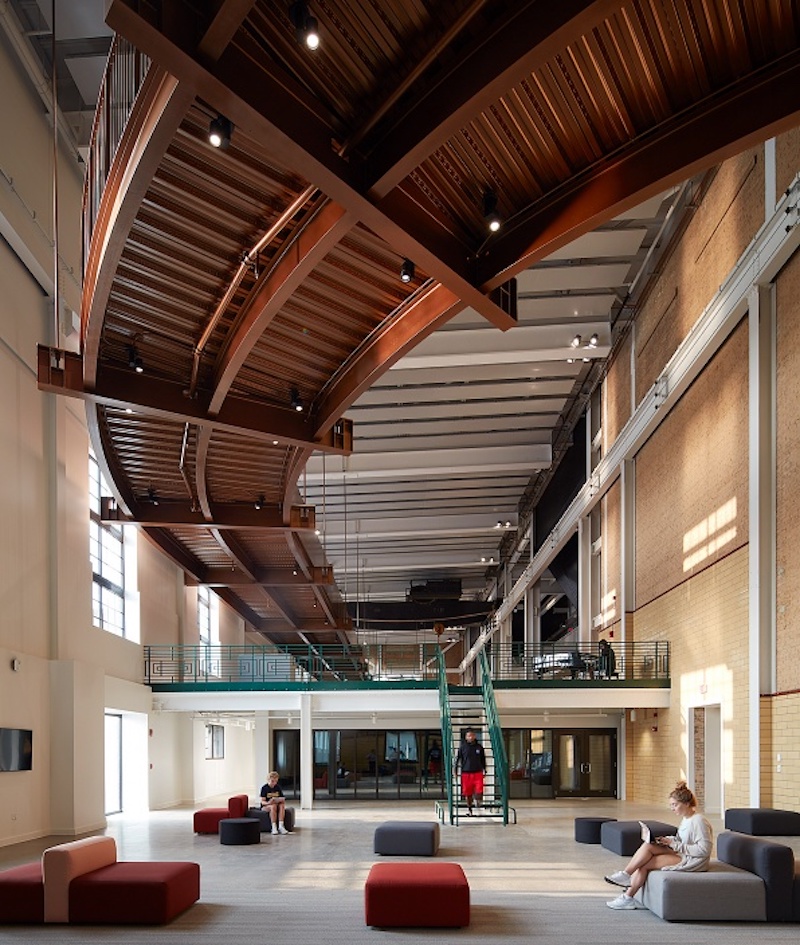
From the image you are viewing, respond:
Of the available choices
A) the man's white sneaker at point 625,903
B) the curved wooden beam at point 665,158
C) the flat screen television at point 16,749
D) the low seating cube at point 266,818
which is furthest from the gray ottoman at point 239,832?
the curved wooden beam at point 665,158

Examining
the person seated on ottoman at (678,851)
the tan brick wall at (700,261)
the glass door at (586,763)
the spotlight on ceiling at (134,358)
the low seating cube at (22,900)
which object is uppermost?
the tan brick wall at (700,261)

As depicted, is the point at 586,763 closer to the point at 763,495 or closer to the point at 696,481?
the point at 696,481

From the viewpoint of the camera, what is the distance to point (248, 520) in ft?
66.7

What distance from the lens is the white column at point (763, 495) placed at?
51.2ft

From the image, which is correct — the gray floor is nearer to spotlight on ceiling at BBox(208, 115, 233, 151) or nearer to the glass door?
spotlight on ceiling at BBox(208, 115, 233, 151)

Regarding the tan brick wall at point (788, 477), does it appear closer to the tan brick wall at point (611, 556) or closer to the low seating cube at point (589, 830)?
the low seating cube at point (589, 830)

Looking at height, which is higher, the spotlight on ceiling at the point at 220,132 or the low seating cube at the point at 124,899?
the spotlight on ceiling at the point at 220,132

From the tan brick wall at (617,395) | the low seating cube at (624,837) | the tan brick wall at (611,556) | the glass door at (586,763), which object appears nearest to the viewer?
the low seating cube at (624,837)

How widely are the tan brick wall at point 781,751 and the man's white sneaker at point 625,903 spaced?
5990 millimetres

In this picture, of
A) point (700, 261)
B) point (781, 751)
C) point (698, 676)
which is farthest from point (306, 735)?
point (700, 261)

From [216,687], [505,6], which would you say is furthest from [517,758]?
[505,6]

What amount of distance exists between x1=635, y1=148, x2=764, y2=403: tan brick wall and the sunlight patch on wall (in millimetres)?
3407

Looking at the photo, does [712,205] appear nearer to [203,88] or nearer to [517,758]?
[203,88]

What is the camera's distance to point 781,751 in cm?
1526
